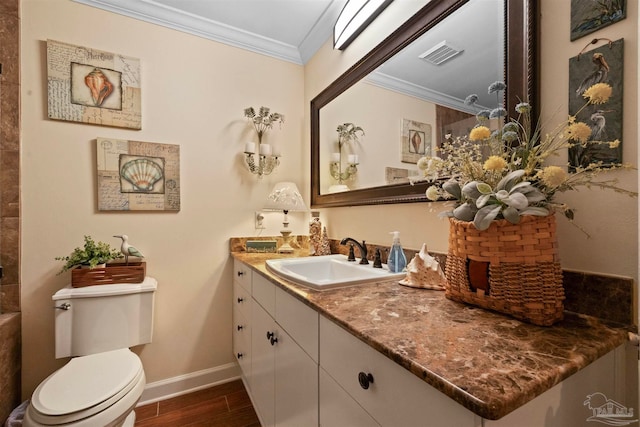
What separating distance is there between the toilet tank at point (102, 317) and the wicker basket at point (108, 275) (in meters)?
0.02

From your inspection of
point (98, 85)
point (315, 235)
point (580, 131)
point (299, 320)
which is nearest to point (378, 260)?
point (299, 320)

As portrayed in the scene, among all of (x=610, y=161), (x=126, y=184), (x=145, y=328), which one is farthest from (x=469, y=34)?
(x=145, y=328)

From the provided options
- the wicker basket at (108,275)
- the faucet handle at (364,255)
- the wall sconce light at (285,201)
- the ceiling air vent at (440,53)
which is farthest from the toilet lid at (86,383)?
the ceiling air vent at (440,53)

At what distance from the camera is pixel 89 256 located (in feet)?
4.97

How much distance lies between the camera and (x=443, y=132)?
44.6 inches

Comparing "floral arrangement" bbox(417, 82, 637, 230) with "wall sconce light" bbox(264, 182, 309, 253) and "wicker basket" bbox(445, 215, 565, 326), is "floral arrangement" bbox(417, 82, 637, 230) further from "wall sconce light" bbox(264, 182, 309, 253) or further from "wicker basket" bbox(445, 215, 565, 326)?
"wall sconce light" bbox(264, 182, 309, 253)

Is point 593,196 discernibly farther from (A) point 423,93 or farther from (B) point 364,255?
(B) point 364,255

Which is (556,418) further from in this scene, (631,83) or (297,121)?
(297,121)

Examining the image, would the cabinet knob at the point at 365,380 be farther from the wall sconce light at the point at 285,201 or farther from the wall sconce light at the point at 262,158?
the wall sconce light at the point at 262,158

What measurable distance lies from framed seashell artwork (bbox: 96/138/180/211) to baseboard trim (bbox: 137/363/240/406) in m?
1.11

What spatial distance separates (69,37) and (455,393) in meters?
2.37

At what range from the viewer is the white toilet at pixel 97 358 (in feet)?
3.42

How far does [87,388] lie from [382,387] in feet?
4.10

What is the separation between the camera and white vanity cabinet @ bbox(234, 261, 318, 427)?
0.87 meters
